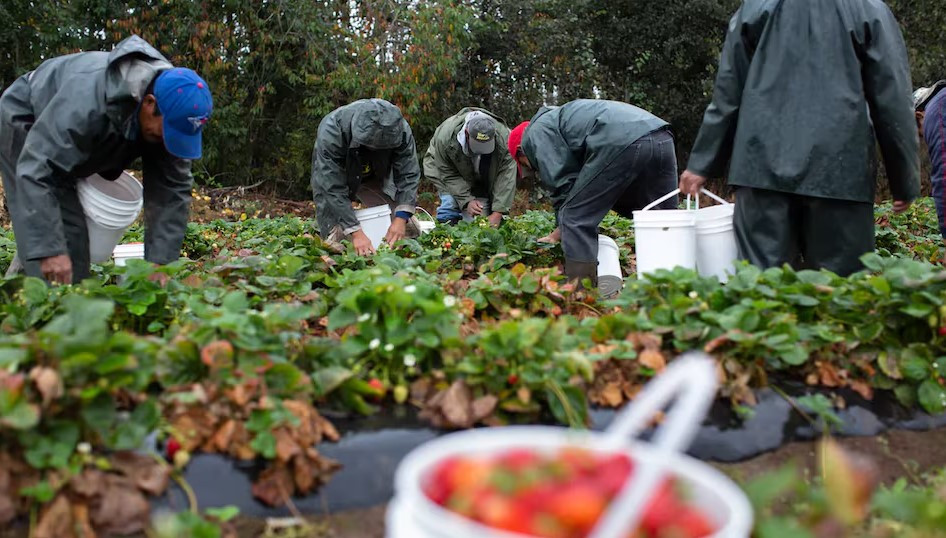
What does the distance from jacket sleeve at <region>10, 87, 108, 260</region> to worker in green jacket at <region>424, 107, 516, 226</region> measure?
3.86m

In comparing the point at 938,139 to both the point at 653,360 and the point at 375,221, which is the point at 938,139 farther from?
the point at 375,221

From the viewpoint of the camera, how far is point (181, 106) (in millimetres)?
3438

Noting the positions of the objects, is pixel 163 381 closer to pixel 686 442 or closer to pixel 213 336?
pixel 213 336

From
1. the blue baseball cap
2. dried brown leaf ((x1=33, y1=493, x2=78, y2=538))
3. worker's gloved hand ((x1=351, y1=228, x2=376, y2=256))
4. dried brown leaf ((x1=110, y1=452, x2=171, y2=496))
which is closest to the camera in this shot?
dried brown leaf ((x1=33, y1=493, x2=78, y2=538))

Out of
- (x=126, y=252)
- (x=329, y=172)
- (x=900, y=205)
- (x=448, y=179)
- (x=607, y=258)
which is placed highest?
(x=329, y=172)

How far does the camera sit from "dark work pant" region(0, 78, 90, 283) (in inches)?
144

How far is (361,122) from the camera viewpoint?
5.66 meters

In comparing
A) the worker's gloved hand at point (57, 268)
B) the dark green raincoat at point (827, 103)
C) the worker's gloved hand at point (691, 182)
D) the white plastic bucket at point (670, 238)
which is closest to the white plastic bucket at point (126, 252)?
the worker's gloved hand at point (57, 268)

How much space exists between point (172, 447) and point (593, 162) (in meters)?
3.35

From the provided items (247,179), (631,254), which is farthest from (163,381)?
(247,179)

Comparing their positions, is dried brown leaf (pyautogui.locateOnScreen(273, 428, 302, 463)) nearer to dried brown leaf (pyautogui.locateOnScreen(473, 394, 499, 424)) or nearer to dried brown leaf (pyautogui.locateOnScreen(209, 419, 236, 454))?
dried brown leaf (pyautogui.locateOnScreen(209, 419, 236, 454))

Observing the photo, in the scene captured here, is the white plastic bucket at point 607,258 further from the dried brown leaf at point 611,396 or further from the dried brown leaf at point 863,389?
the dried brown leaf at point 611,396

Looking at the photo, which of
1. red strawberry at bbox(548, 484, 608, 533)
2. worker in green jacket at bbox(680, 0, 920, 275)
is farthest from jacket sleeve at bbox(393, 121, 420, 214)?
red strawberry at bbox(548, 484, 608, 533)

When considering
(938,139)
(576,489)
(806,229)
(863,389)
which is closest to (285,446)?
(576,489)
